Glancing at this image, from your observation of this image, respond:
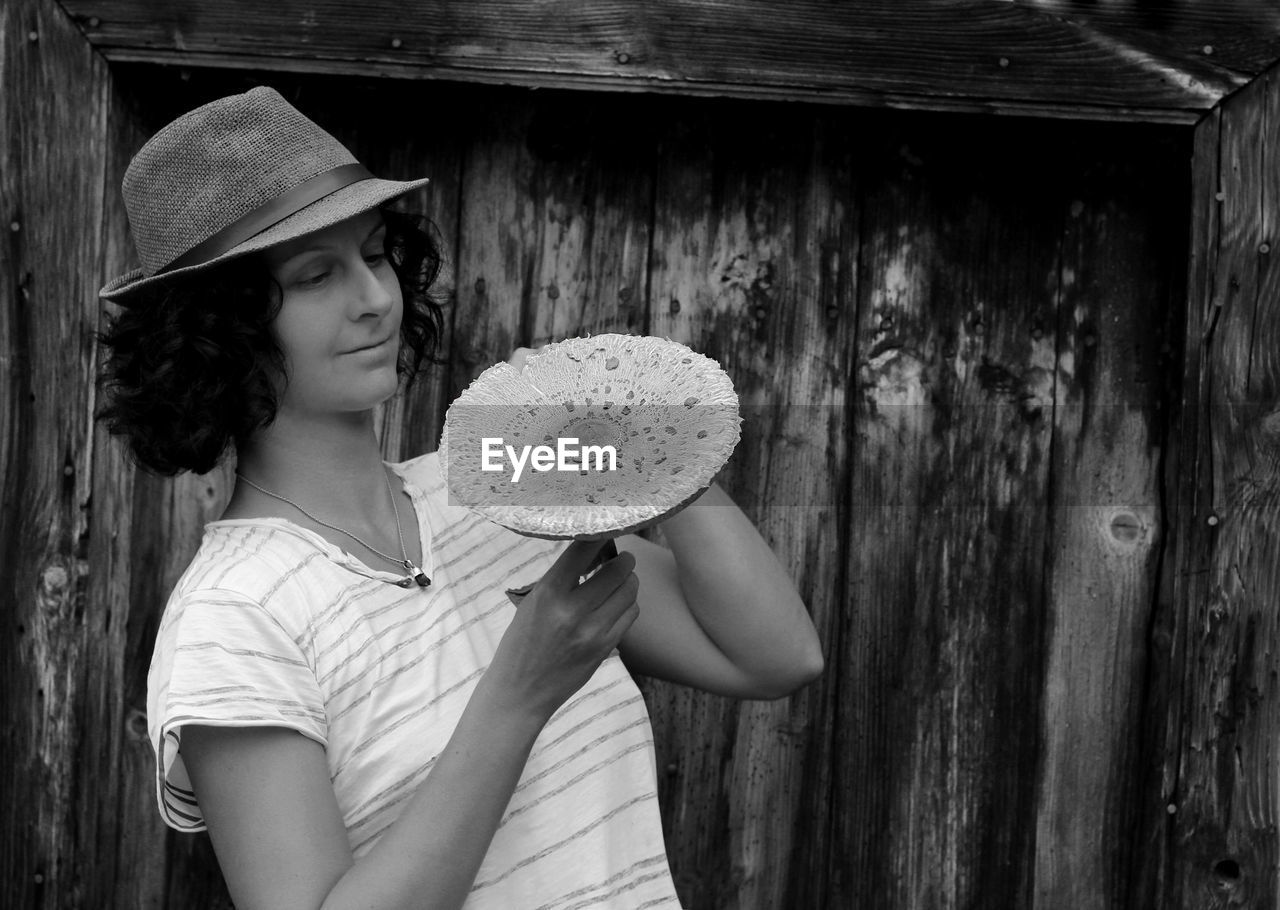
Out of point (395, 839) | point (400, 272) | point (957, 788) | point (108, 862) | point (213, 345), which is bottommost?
point (108, 862)

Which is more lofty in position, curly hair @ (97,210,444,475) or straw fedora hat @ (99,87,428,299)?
straw fedora hat @ (99,87,428,299)

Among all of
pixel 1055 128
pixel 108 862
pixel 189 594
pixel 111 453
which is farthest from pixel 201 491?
pixel 1055 128

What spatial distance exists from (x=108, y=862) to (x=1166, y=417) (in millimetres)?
1817

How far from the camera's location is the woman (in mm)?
1249

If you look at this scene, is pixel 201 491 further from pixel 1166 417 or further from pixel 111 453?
pixel 1166 417

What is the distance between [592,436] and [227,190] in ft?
1.58

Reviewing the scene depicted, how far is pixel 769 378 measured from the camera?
6.75ft

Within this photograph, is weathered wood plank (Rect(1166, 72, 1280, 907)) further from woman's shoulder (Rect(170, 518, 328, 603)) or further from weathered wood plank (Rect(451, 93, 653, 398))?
woman's shoulder (Rect(170, 518, 328, 603))

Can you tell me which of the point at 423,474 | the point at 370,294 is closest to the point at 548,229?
the point at 423,474

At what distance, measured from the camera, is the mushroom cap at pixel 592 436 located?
4.02 ft

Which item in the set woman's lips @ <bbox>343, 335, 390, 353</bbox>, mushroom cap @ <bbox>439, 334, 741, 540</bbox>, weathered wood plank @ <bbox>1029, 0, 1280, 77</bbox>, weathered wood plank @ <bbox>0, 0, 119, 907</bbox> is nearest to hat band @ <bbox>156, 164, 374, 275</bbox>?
woman's lips @ <bbox>343, 335, 390, 353</bbox>

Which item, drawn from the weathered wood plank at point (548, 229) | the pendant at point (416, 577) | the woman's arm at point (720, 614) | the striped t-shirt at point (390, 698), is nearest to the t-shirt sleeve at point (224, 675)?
the striped t-shirt at point (390, 698)

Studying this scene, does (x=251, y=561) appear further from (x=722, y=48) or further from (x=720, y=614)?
(x=722, y=48)

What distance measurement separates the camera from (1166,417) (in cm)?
207
